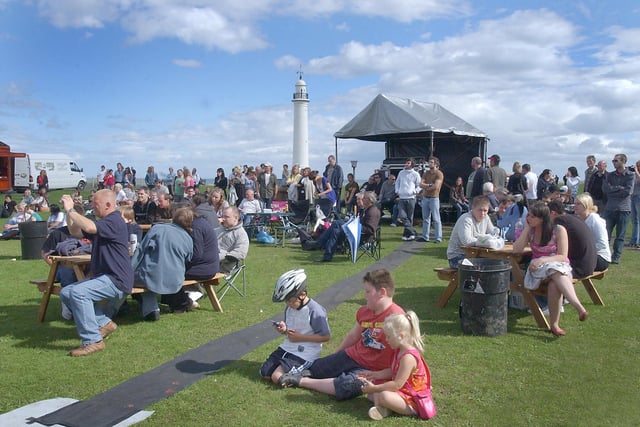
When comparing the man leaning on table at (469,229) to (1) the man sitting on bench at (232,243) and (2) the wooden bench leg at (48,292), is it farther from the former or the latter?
(2) the wooden bench leg at (48,292)

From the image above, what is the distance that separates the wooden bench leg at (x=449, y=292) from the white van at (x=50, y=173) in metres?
30.2

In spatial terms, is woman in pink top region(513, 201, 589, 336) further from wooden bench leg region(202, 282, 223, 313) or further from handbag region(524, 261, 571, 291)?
wooden bench leg region(202, 282, 223, 313)

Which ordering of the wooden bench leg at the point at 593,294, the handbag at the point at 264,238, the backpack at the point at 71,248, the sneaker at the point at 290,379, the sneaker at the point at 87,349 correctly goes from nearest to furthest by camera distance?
the sneaker at the point at 290,379 < the sneaker at the point at 87,349 < the backpack at the point at 71,248 < the wooden bench leg at the point at 593,294 < the handbag at the point at 264,238

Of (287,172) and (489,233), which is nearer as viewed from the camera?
(489,233)

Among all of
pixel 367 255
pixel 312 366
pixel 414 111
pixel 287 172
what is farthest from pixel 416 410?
pixel 287 172

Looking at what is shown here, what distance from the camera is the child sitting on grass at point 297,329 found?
454 cm

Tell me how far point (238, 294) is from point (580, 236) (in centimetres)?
430

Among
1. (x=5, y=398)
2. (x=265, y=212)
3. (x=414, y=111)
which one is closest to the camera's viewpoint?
(x=5, y=398)

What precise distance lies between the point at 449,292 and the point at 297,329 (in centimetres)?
278

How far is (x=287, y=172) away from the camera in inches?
821

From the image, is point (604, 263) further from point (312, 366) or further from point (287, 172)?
point (287, 172)

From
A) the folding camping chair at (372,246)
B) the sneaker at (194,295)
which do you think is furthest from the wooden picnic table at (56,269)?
the folding camping chair at (372,246)

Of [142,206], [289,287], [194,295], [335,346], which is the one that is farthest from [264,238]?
[289,287]

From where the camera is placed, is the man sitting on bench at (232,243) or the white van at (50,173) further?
the white van at (50,173)
